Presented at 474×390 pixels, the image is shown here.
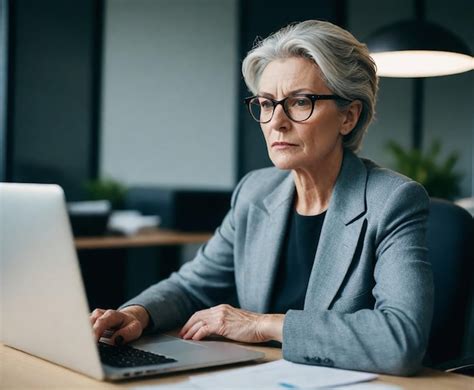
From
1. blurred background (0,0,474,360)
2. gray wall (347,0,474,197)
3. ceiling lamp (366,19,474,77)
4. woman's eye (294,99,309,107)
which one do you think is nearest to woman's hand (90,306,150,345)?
woman's eye (294,99,309,107)

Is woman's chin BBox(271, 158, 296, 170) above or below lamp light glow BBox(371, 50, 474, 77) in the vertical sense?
below

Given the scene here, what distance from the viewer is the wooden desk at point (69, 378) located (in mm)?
1174

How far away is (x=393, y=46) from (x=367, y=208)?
1.01m

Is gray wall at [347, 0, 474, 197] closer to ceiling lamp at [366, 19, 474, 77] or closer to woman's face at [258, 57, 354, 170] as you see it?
ceiling lamp at [366, 19, 474, 77]

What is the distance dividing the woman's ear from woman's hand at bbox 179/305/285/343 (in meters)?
0.61

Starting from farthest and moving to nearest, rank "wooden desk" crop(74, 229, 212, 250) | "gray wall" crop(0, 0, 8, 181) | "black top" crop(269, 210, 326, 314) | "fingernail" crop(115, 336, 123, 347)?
"gray wall" crop(0, 0, 8, 181) < "wooden desk" crop(74, 229, 212, 250) < "black top" crop(269, 210, 326, 314) < "fingernail" crop(115, 336, 123, 347)

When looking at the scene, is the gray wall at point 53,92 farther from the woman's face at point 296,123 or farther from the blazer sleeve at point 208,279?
the woman's face at point 296,123

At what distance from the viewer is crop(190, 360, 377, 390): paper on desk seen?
46.3 inches

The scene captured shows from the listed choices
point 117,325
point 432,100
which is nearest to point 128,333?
point 117,325

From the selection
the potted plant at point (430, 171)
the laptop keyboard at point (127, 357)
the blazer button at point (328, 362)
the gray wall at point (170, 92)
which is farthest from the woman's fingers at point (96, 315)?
the potted plant at point (430, 171)

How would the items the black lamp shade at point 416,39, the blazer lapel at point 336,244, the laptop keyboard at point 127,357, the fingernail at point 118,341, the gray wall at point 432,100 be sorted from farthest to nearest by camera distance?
the gray wall at point 432,100
the black lamp shade at point 416,39
the blazer lapel at point 336,244
the fingernail at point 118,341
the laptop keyboard at point 127,357

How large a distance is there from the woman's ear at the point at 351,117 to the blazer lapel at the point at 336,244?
172 millimetres

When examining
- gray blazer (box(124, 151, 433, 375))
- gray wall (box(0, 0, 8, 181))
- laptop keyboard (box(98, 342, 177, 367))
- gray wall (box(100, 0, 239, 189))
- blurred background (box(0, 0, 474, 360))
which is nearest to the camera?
laptop keyboard (box(98, 342, 177, 367))

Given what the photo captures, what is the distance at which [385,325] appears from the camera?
139 centimetres
